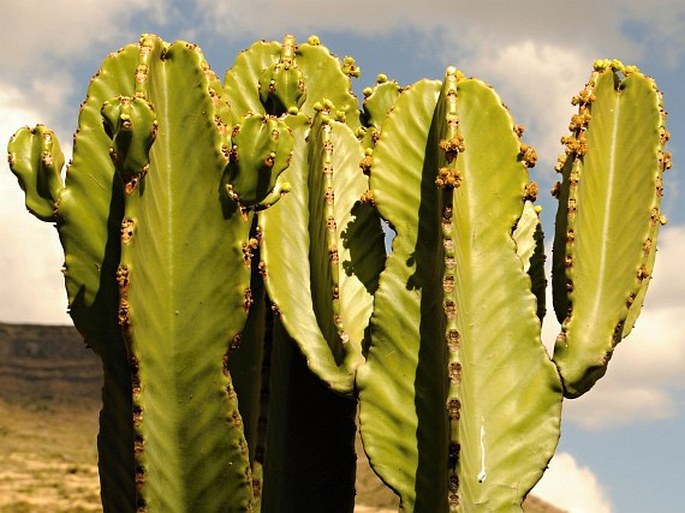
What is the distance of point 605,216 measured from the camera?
176 inches

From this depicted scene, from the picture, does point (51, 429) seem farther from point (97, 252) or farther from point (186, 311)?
point (186, 311)

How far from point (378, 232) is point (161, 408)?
1.08 m

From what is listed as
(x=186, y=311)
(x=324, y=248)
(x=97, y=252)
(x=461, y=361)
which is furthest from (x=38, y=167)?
(x=461, y=361)

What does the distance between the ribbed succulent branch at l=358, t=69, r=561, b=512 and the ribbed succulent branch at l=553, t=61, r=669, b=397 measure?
0.30 metres

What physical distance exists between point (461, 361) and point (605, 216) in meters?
1.10

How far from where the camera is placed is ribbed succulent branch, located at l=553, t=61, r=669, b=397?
416 cm

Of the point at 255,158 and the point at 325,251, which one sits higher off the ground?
the point at 255,158

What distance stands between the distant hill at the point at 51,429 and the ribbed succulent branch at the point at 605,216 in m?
10.8

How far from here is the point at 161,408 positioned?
149 inches

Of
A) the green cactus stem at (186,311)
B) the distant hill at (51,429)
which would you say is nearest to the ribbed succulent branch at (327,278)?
the green cactus stem at (186,311)

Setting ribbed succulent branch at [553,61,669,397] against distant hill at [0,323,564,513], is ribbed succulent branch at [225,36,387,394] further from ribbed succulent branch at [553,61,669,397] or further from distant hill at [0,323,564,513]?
distant hill at [0,323,564,513]

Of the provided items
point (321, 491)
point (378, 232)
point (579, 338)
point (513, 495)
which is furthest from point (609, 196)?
point (321, 491)

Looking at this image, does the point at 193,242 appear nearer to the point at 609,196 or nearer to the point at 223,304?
the point at 223,304

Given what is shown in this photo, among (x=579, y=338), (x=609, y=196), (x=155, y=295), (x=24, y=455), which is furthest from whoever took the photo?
(x=24, y=455)
